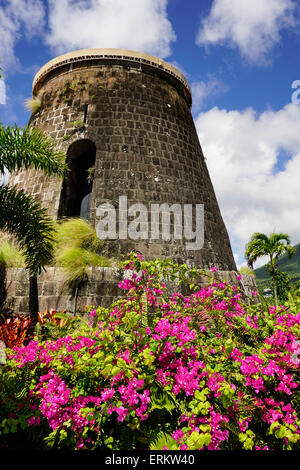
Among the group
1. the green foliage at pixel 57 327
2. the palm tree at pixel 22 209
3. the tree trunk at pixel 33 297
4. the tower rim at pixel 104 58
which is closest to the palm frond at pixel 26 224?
the palm tree at pixel 22 209

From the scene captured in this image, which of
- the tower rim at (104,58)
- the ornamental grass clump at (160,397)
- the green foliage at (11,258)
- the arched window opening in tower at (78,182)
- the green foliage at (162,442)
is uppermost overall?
the tower rim at (104,58)

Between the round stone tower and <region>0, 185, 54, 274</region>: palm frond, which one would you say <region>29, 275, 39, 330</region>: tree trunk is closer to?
<region>0, 185, 54, 274</region>: palm frond

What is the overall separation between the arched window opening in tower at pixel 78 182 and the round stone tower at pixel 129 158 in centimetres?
3

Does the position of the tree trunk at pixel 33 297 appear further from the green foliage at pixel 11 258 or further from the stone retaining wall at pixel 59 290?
the green foliage at pixel 11 258

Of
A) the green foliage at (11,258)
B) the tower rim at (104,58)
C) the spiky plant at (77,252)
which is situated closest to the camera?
the spiky plant at (77,252)

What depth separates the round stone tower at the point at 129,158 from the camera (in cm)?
711

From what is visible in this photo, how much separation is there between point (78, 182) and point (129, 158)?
2.04 meters

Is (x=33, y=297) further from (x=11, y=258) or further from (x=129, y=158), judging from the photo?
(x=129, y=158)

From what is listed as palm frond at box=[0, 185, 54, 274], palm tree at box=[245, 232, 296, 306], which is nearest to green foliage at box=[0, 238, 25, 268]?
palm frond at box=[0, 185, 54, 274]

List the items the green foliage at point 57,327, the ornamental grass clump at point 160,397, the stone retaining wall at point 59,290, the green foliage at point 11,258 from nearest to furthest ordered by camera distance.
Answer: the ornamental grass clump at point 160,397 → the green foliage at point 57,327 → the stone retaining wall at point 59,290 → the green foliage at point 11,258

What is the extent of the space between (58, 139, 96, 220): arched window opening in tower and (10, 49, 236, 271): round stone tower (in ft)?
0.10

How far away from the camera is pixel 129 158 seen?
7605 mm

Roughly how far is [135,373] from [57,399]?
23.1 inches

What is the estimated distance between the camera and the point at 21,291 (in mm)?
5508
